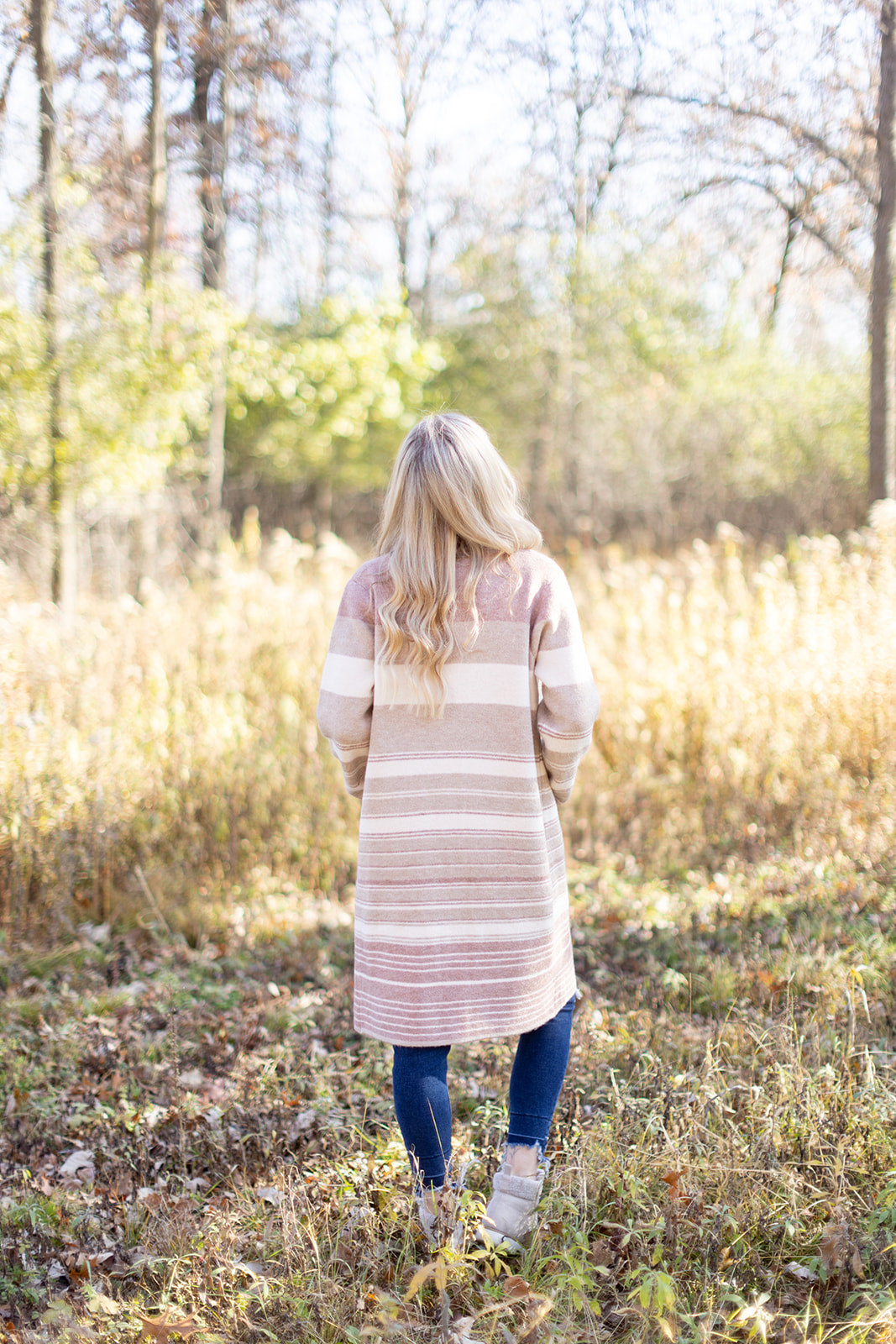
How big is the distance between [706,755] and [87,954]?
10.5 feet

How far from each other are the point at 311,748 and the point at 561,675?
3237 millimetres

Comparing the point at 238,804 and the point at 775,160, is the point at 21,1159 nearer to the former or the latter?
the point at 238,804

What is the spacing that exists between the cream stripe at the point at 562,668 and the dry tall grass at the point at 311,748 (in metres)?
2.71

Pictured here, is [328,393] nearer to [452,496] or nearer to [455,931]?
[452,496]

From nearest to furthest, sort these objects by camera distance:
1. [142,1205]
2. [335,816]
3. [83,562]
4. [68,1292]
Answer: [68,1292]
[142,1205]
[335,816]
[83,562]

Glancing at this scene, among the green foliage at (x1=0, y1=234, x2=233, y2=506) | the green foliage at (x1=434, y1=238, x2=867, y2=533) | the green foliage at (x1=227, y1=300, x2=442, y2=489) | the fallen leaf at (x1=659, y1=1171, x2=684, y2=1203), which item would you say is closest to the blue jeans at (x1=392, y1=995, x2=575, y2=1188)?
the fallen leaf at (x1=659, y1=1171, x2=684, y2=1203)

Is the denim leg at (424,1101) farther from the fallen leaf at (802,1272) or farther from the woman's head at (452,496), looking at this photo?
the woman's head at (452,496)

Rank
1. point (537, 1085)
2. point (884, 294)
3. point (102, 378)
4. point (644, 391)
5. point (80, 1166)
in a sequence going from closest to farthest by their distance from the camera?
1. point (537, 1085)
2. point (80, 1166)
3. point (102, 378)
4. point (884, 294)
5. point (644, 391)

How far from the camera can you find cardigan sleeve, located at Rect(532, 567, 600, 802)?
1941 millimetres

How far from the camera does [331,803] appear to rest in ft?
16.0

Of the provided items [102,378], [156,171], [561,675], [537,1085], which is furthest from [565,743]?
[156,171]

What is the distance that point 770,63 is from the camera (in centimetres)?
623

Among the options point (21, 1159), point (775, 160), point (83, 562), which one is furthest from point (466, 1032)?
point (83, 562)

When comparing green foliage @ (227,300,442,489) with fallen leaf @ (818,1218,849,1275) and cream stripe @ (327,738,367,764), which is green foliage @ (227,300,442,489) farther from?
fallen leaf @ (818,1218,849,1275)
